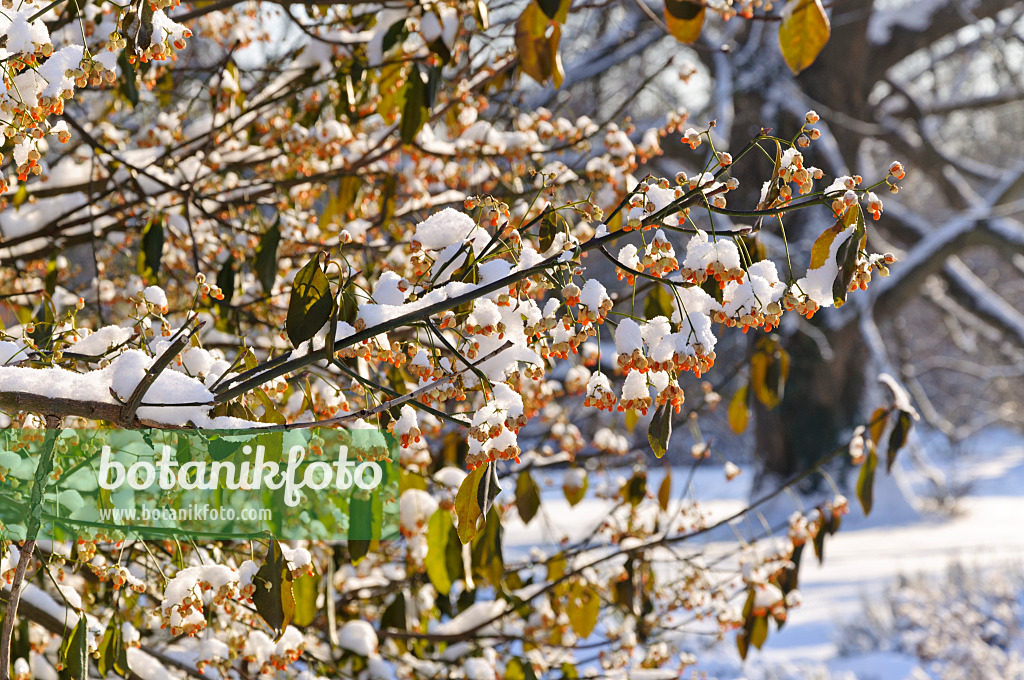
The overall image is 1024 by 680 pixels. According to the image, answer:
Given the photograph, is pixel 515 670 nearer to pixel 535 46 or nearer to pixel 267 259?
pixel 267 259

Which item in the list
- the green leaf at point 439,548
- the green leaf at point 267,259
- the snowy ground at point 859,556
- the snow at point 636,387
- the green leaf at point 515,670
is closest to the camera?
the snow at point 636,387

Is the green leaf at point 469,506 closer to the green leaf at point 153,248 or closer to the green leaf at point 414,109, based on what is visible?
the green leaf at point 414,109

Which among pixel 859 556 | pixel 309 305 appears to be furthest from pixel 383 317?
pixel 859 556

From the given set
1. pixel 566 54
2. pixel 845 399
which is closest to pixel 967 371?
pixel 845 399

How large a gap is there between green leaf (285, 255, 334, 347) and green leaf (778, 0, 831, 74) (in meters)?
0.87

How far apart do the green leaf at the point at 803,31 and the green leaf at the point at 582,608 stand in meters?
1.29

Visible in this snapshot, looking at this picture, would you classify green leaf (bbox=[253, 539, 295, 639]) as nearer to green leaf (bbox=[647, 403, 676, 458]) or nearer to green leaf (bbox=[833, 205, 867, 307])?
green leaf (bbox=[647, 403, 676, 458])

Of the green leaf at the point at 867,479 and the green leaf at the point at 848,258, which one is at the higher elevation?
the green leaf at the point at 848,258

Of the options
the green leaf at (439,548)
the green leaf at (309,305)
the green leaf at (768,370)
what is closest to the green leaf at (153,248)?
the green leaf at (439,548)

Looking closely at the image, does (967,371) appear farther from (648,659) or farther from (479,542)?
(479,542)

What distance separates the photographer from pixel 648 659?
2.22 meters

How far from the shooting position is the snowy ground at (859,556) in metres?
4.37

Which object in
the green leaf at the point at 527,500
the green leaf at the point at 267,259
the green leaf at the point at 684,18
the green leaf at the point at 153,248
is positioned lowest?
the green leaf at the point at 527,500

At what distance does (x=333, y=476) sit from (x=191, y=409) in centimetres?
34
